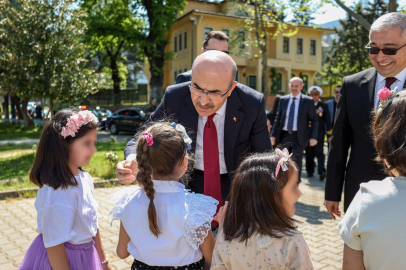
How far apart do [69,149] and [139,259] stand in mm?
899

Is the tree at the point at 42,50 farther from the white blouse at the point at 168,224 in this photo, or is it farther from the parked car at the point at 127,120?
the white blouse at the point at 168,224

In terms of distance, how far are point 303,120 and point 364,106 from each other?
465 cm

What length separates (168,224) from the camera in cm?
219

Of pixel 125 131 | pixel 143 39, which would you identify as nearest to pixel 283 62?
pixel 143 39

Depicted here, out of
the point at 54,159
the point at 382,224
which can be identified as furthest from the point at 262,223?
the point at 54,159

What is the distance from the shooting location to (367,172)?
3.11m

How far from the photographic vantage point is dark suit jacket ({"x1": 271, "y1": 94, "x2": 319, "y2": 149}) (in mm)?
7656

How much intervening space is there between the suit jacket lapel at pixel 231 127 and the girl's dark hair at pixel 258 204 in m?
0.76

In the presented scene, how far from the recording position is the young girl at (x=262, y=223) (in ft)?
6.70

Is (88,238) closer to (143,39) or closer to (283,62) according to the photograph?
(143,39)

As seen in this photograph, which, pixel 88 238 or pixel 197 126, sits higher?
pixel 197 126

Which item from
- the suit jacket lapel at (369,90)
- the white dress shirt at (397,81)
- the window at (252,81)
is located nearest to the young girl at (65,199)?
the suit jacket lapel at (369,90)

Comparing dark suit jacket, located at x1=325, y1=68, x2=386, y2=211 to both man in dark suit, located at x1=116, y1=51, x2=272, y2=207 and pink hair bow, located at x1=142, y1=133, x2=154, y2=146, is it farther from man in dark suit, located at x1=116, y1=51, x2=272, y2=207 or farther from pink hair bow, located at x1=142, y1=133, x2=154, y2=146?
pink hair bow, located at x1=142, y1=133, x2=154, y2=146

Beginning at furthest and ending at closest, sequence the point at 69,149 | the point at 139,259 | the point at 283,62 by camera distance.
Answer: the point at 283,62 → the point at 69,149 → the point at 139,259
